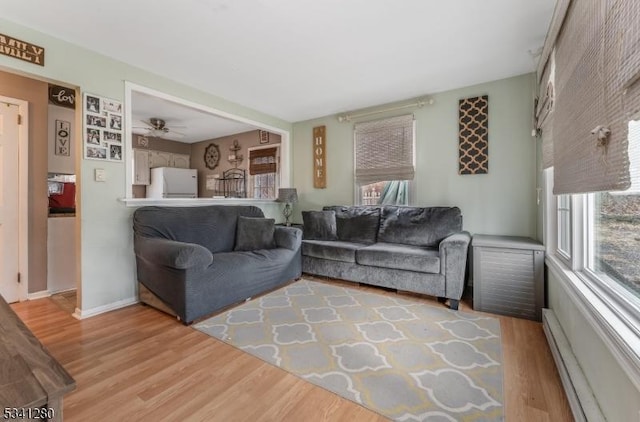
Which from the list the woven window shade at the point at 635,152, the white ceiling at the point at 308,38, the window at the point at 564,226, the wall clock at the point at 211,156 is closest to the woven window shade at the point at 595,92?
the woven window shade at the point at 635,152

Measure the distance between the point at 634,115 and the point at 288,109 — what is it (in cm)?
376

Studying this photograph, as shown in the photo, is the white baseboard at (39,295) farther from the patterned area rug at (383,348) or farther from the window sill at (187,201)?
the patterned area rug at (383,348)

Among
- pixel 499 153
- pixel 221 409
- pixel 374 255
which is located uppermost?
pixel 499 153

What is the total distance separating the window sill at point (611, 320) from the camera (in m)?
0.87

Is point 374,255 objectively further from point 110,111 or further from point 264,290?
point 110,111

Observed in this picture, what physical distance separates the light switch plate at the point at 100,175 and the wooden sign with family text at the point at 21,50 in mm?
878

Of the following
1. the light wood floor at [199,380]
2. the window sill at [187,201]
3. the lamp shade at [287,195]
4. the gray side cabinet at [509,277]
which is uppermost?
the lamp shade at [287,195]

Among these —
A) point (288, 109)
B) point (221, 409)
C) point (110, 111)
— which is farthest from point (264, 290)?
point (288, 109)

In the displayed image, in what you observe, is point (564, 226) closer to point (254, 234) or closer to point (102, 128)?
point (254, 234)

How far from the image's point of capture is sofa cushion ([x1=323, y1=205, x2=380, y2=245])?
11.5 feet

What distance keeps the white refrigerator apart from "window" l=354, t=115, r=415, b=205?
4.10m

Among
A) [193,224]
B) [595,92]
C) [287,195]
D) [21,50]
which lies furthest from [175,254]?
[595,92]

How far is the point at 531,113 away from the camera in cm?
288

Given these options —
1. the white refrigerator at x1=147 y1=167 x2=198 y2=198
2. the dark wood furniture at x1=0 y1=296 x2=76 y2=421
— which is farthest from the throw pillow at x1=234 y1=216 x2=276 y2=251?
the white refrigerator at x1=147 y1=167 x2=198 y2=198
